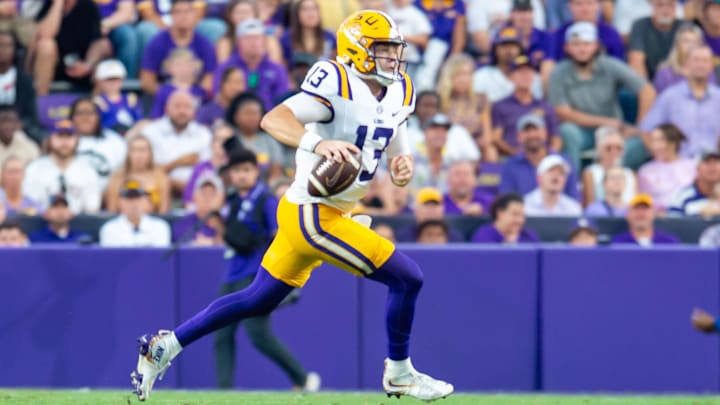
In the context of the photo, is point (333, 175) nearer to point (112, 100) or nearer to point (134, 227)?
point (134, 227)

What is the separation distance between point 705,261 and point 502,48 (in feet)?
11.7

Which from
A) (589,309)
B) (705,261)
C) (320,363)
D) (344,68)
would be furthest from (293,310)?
(344,68)

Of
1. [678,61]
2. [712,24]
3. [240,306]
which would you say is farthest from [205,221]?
[712,24]

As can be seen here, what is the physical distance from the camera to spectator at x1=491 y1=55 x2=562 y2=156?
12969 millimetres

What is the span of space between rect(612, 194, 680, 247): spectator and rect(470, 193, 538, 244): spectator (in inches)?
27.5

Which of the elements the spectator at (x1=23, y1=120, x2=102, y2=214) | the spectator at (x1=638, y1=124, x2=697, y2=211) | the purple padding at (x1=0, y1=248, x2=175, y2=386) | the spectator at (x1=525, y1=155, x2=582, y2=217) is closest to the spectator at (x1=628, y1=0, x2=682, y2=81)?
the spectator at (x1=638, y1=124, x2=697, y2=211)

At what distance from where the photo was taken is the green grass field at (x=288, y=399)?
798 cm

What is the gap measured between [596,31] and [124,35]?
4325 mm

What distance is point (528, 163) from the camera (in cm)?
1220

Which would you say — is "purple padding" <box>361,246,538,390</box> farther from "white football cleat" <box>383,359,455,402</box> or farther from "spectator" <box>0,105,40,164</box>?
"spectator" <box>0,105,40,164</box>

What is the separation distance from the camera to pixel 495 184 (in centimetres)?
1245

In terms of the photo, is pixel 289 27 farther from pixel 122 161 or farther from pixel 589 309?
pixel 589 309

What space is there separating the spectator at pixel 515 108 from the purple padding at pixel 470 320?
2605 millimetres

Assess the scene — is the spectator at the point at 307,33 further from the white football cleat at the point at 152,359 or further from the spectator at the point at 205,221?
the white football cleat at the point at 152,359
